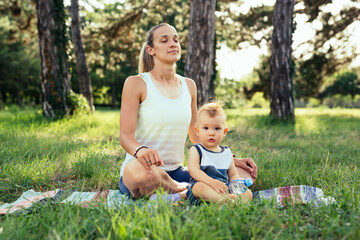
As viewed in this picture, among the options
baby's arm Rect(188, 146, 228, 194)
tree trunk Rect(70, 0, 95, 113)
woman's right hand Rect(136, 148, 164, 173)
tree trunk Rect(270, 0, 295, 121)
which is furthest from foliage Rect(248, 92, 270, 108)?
woman's right hand Rect(136, 148, 164, 173)

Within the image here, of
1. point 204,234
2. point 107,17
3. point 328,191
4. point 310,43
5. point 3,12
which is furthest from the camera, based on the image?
point 310,43

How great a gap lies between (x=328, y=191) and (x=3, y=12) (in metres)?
12.7

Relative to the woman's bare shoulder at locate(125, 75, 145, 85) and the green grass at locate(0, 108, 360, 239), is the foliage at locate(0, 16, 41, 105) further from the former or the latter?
the woman's bare shoulder at locate(125, 75, 145, 85)

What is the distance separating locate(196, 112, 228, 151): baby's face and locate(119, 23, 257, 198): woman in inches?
12.0

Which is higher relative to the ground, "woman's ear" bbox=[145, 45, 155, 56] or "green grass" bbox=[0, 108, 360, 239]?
"woman's ear" bbox=[145, 45, 155, 56]

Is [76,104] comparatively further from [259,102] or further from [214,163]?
[259,102]

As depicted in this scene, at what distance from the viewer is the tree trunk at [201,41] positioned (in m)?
7.06

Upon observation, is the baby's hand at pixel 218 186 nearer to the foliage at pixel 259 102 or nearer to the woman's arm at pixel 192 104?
the woman's arm at pixel 192 104

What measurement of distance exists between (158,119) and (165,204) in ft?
3.14

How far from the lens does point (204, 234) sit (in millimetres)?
1739

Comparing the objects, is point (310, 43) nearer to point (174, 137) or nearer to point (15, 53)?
point (174, 137)

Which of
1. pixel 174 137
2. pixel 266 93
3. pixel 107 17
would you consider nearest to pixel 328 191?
pixel 174 137

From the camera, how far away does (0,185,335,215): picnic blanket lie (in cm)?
237

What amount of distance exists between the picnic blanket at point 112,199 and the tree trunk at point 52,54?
568 centimetres
